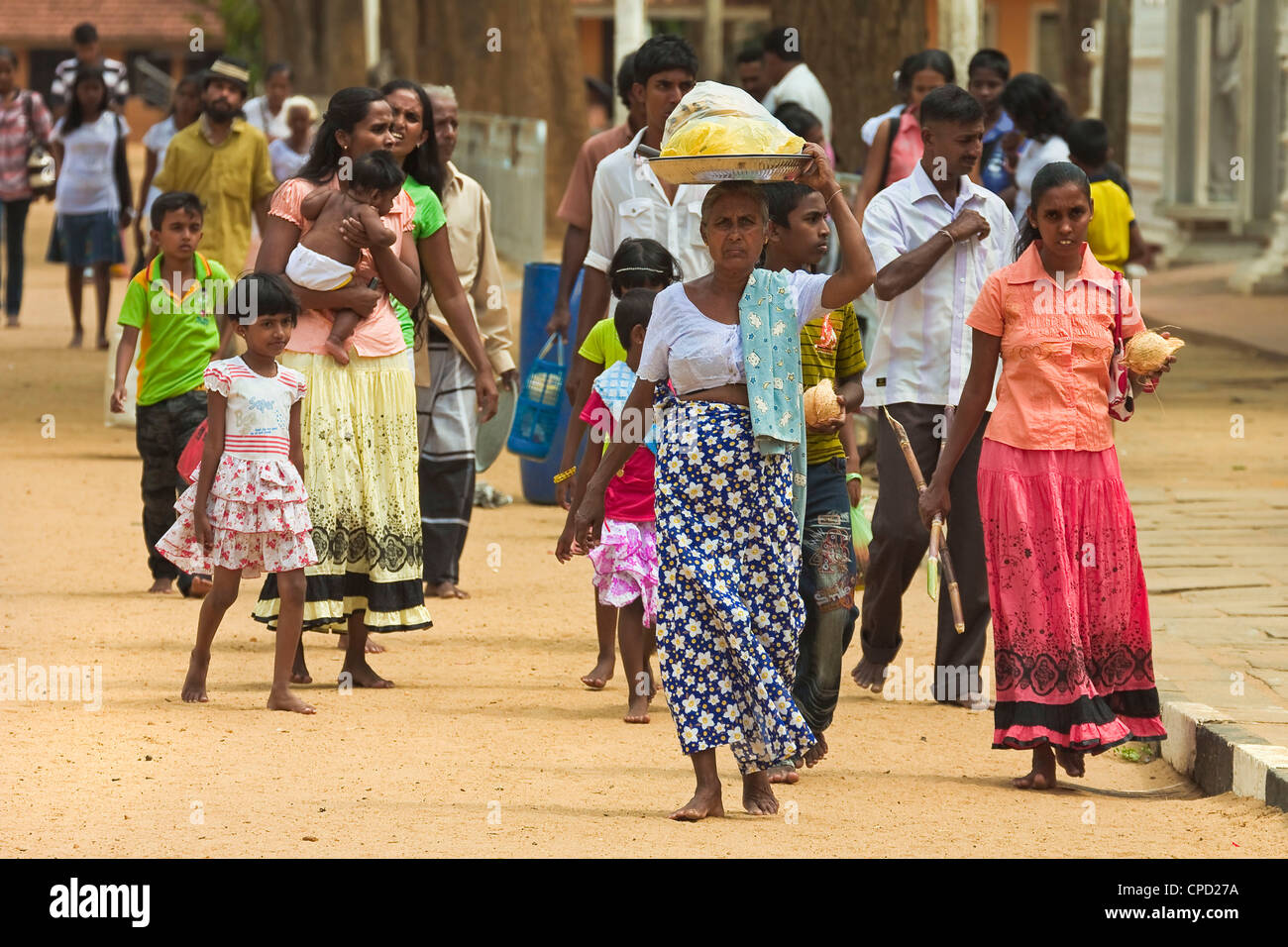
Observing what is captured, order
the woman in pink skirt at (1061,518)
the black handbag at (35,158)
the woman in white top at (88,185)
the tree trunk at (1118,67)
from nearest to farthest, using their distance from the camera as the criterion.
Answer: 1. the woman in pink skirt at (1061,518)
2. the woman in white top at (88,185)
3. the black handbag at (35,158)
4. the tree trunk at (1118,67)

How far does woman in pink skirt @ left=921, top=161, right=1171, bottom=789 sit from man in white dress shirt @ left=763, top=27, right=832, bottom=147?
6696 mm

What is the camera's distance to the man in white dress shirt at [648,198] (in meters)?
7.85

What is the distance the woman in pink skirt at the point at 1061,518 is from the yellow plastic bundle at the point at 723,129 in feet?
Answer: 3.50

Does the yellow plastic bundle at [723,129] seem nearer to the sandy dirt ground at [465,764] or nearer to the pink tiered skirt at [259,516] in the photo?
the sandy dirt ground at [465,764]

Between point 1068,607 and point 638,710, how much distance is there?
1.61 m

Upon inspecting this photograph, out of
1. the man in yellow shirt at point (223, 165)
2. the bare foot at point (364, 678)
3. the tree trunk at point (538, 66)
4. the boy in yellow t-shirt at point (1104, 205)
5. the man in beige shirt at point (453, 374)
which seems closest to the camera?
the bare foot at point (364, 678)

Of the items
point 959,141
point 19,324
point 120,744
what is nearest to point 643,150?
point 959,141

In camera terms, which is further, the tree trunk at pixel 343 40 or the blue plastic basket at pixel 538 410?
the tree trunk at pixel 343 40

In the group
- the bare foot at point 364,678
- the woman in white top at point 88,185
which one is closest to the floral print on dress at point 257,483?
the bare foot at point 364,678

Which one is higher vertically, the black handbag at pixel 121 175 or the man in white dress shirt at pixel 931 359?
the black handbag at pixel 121 175

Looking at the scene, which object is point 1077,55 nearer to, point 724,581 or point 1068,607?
point 1068,607

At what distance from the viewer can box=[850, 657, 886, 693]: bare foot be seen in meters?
7.73

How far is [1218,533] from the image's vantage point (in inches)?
→ 415

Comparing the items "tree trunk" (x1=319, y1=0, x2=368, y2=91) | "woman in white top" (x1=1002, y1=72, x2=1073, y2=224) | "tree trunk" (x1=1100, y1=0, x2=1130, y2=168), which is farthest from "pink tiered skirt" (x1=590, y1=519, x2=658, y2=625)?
"tree trunk" (x1=319, y1=0, x2=368, y2=91)
